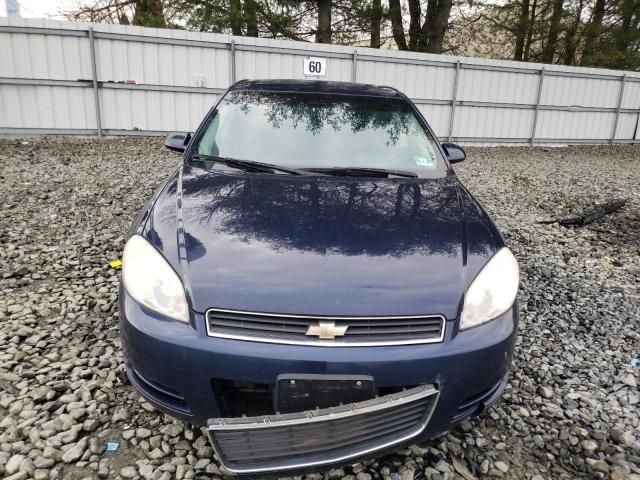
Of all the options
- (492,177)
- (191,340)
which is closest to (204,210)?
(191,340)

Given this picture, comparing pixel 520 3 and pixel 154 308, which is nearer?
pixel 154 308

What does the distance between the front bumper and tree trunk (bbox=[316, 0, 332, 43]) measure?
13137mm

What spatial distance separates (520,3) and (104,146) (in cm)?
1495

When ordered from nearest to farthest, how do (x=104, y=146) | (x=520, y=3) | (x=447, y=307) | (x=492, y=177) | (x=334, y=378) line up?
(x=334, y=378) → (x=447, y=307) → (x=492, y=177) → (x=104, y=146) → (x=520, y=3)

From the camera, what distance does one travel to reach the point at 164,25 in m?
12.2

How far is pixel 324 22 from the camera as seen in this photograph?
13164mm

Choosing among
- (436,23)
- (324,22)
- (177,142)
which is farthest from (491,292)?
(436,23)

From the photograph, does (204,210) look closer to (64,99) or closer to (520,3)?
(64,99)

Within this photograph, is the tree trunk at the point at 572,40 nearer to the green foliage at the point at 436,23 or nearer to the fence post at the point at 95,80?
the green foliage at the point at 436,23

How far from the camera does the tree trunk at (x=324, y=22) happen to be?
13.0 metres

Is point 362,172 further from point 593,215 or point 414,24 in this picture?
point 414,24

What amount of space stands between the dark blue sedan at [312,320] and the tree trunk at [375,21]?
1275cm

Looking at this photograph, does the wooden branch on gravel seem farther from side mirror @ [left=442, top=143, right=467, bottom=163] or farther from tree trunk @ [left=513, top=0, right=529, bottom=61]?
tree trunk @ [left=513, top=0, right=529, bottom=61]

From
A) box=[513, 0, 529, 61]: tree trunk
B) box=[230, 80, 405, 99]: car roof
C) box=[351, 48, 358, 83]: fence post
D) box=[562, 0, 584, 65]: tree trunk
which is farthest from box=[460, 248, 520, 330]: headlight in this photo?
box=[562, 0, 584, 65]: tree trunk
